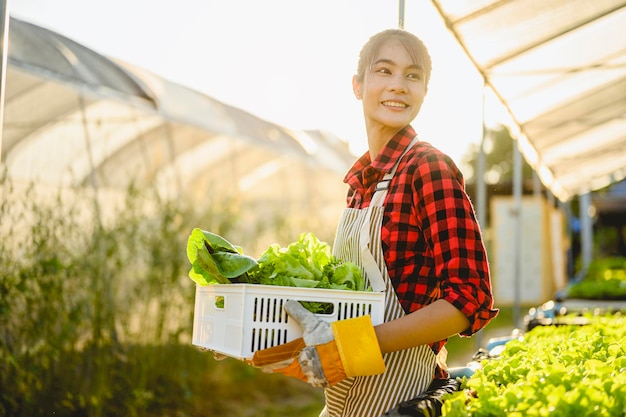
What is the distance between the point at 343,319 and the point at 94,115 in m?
5.84

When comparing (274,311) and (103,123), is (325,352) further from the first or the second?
(103,123)

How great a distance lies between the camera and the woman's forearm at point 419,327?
173 centimetres

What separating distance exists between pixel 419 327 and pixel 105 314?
4.23 metres

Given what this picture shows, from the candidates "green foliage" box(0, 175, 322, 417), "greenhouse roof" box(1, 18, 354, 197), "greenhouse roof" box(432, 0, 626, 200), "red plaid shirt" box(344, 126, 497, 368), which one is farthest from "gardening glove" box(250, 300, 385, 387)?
"greenhouse roof" box(1, 18, 354, 197)

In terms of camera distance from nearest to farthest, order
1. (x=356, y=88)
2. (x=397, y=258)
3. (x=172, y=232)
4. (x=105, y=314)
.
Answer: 1. (x=397, y=258)
2. (x=356, y=88)
3. (x=105, y=314)
4. (x=172, y=232)

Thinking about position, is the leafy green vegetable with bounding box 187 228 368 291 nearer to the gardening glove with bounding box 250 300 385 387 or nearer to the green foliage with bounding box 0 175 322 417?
the gardening glove with bounding box 250 300 385 387

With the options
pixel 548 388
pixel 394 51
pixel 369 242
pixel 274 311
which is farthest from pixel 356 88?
pixel 548 388

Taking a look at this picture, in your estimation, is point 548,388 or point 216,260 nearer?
point 548,388

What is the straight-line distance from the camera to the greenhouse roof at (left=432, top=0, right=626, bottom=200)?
12.1 feet

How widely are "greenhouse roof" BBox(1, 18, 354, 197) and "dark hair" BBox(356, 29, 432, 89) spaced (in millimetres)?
3470

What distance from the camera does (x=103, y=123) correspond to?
7605 mm

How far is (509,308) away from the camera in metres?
17.3

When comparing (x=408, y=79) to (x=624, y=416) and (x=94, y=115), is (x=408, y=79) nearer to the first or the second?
(x=624, y=416)

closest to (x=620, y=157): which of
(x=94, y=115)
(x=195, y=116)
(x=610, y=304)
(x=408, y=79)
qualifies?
(x=610, y=304)
